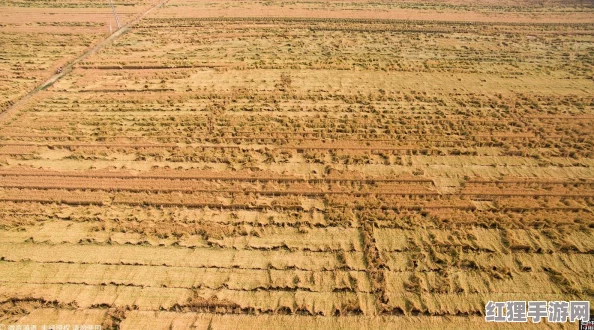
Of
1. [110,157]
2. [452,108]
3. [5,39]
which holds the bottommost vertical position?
[110,157]

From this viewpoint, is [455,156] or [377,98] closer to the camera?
[455,156]

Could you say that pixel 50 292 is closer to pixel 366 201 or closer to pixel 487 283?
pixel 366 201

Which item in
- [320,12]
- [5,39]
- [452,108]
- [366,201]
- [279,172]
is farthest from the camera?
[320,12]

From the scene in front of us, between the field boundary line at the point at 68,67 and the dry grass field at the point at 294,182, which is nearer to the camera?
the dry grass field at the point at 294,182

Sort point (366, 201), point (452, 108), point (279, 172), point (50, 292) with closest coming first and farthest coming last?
point (50, 292) < point (366, 201) < point (279, 172) < point (452, 108)

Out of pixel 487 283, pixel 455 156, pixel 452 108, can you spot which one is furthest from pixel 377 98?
pixel 487 283

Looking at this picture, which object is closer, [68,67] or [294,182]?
[294,182]

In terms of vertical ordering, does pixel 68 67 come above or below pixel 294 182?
above

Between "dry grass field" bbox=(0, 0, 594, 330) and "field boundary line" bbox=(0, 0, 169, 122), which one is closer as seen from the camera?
"dry grass field" bbox=(0, 0, 594, 330)
